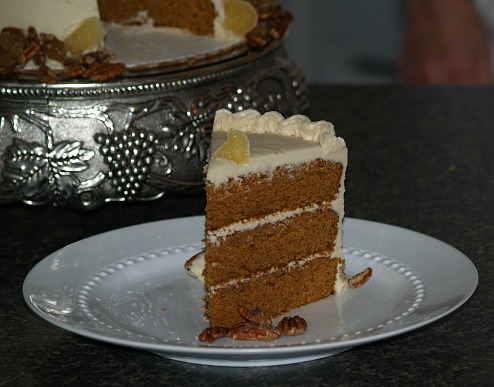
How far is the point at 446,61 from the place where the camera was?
3.17 metres

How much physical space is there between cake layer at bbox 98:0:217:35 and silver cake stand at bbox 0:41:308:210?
0.36m

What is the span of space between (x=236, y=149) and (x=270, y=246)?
19cm

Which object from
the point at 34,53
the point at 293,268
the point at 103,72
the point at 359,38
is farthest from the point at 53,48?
the point at 359,38

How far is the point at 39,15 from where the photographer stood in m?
1.93

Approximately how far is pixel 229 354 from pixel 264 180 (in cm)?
34

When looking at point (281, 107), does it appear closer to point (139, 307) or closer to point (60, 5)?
point (60, 5)

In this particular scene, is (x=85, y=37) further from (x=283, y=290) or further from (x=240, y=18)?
(x=283, y=290)

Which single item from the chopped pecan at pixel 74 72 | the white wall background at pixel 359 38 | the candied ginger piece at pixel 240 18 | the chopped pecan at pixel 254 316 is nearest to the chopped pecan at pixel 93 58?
the chopped pecan at pixel 74 72

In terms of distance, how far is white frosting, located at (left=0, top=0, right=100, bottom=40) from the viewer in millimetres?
1928

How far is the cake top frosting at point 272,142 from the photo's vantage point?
59.9 inches

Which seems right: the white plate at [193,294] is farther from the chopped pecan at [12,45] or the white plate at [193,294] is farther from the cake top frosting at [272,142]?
the chopped pecan at [12,45]

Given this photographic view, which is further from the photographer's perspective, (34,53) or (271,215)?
(34,53)

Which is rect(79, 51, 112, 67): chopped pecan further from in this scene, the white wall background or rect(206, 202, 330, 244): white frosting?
the white wall background

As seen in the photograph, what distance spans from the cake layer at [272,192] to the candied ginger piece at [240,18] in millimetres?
552
